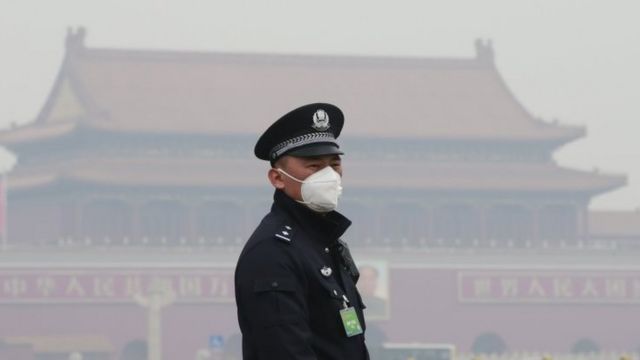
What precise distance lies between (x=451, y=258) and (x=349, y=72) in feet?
31.6

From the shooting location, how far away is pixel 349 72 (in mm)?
52219

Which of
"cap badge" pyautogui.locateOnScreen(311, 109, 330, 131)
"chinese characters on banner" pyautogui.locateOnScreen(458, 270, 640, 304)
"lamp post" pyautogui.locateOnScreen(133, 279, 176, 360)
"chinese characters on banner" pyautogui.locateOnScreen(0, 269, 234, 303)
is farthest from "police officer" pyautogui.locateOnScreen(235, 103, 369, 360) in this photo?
"chinese characters on banner" pyautogui.locateOnScreen(458, 270, 640, 304)

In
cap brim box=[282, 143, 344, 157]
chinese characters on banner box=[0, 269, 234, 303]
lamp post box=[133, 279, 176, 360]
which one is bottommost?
cap brim box=[282, 143, 344, 157]

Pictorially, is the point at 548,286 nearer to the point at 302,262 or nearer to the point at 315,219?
the point at 315,219

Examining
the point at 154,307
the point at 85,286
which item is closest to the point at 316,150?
the point at 154,307

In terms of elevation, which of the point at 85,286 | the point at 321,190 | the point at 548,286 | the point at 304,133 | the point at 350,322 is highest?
the point at 548,286

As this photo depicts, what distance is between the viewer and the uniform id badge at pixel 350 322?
3305 mm

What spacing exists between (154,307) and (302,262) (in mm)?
36150

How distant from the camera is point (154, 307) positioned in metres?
39.2

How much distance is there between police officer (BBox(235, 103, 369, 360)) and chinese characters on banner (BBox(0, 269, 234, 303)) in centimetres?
3831

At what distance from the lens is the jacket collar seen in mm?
3406

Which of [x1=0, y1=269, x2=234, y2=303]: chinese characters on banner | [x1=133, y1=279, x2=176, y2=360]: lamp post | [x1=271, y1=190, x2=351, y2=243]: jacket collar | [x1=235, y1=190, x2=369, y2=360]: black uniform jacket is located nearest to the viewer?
[x1=235, y1=190, x2=369, y2=360]: black uniform jacket

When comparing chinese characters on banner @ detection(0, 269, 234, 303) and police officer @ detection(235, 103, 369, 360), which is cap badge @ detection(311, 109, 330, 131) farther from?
chinese characters on banner @ detection(0, 269, 234, 303)

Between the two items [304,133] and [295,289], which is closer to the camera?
[295,289]
